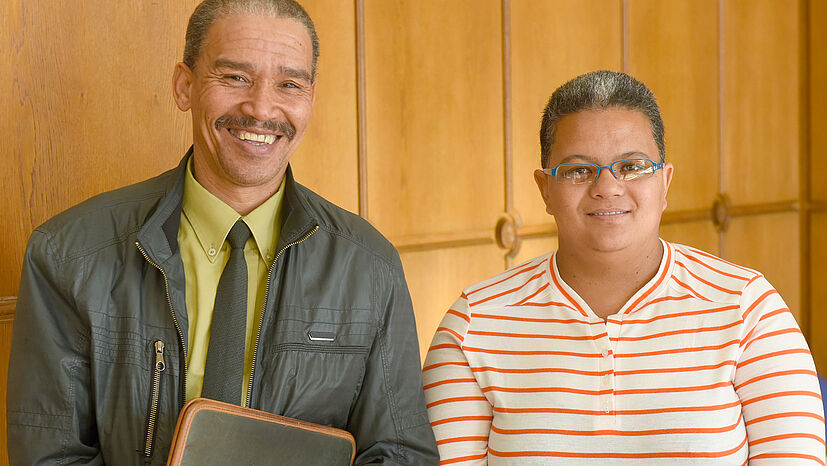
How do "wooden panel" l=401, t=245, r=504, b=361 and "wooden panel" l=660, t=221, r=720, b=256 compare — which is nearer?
"wooden panel" l=401, t=245, r=504, b=361

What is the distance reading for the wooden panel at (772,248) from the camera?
16.0ft

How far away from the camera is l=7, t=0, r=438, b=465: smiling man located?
5.45ft

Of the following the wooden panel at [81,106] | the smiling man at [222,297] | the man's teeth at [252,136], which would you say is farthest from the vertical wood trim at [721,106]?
the man's teeth at [252,136]

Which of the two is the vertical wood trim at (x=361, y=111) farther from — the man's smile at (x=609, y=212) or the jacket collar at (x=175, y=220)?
the man's smile at (x=609, y=212)

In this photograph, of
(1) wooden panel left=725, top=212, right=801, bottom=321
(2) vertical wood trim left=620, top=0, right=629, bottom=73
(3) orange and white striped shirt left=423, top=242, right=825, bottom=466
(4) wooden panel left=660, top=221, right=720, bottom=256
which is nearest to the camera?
(3) orange and white striped shirt left=423, top=242, right=825, bottom=466

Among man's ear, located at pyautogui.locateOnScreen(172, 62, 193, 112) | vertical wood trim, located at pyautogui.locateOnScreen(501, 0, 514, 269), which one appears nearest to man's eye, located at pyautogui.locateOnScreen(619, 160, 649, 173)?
man's ear, located at pyautogui.locateOnScreen(172, 62, 193, 112)

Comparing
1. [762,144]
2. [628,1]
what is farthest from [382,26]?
[762,144]

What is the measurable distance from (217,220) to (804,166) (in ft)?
14.5

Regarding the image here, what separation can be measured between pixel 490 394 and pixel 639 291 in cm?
39

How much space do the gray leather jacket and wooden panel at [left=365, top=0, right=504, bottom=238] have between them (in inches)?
59.2

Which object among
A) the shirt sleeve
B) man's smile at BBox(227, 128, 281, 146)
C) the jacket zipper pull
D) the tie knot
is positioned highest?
man's smile at BBox(227, 128, 281, 146)

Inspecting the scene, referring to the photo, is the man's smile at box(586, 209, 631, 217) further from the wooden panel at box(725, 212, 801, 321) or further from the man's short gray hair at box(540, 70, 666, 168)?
the wooden panel at box(725, 212, 801, 321)

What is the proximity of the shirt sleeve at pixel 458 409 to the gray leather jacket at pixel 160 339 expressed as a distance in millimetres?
77

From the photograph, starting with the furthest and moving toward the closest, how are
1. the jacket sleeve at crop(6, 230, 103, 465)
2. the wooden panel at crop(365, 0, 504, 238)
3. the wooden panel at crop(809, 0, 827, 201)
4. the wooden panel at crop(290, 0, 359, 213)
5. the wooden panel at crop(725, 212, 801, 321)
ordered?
the wooden panel at crop(809, 0, 827, 201) < the wooden panel at crop(725, 212, 801, 321) < the wooden panel at crop(365, 0, 504, 238) < the wooden panel at crop(290, 0, 359, 213) < the jacket sleeve at crop(6, 230, 103, 465)
